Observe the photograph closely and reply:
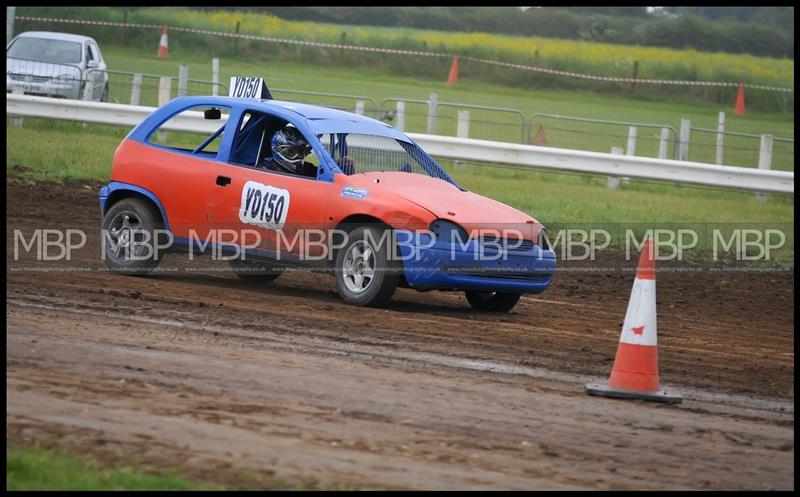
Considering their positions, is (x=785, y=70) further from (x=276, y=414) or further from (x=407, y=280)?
(x=276, y=414)

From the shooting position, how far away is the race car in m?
10.8

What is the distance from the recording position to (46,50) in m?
27.4

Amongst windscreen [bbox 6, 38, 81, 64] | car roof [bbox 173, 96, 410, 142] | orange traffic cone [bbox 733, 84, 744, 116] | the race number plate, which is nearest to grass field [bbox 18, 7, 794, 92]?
orange traffic cone [bbox 733, 84, 744, 116]

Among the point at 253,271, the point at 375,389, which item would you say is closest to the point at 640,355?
the point at 375,389

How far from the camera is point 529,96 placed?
42.0 m

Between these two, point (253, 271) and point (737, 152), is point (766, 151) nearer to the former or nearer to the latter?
point (737, 152)

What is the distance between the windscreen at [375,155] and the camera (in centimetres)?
1151

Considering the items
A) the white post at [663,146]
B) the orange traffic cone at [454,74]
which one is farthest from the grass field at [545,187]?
the orange traffic cone at [454,74]

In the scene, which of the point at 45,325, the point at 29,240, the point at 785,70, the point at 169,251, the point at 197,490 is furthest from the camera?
the point at 785,70

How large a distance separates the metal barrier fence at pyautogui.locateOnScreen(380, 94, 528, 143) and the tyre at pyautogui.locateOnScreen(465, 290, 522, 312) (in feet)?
34.2

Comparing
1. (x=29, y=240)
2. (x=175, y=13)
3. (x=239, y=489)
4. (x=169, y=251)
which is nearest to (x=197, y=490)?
(x=239, y=489)

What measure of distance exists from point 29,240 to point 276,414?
7518mm

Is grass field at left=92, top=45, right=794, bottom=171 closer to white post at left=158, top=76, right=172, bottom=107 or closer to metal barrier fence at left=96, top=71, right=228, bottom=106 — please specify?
metal barrier fence at left=96, top=71, right=228, bottom=106

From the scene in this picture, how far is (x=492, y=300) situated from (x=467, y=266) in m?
1.09
